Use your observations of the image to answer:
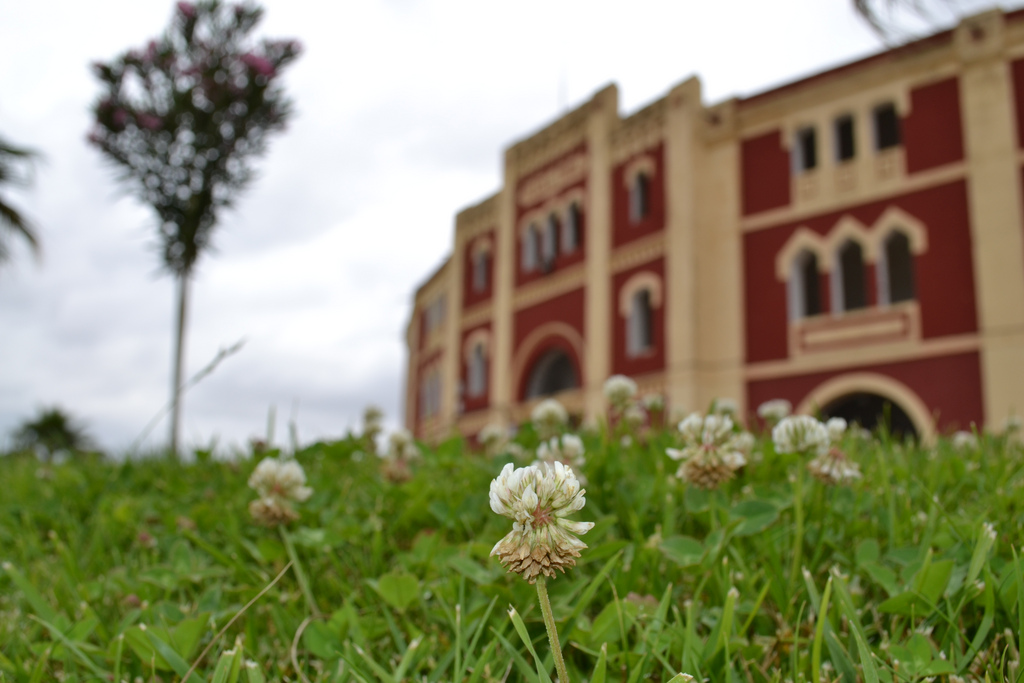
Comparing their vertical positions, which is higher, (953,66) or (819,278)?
(953,66)

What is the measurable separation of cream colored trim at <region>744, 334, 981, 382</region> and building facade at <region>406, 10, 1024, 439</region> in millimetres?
26

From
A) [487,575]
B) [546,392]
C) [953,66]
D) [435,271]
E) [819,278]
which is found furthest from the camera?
[435,271]

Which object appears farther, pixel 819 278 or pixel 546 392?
pixel 546 392

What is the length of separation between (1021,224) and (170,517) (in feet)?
43.4

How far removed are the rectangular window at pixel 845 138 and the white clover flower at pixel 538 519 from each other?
15446 millimetres

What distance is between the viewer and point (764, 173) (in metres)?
15.2

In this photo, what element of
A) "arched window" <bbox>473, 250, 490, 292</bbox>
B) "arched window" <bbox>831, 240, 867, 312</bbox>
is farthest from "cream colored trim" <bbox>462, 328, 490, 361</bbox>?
"arched window" <bbox>831, 240, 867, 312</bbox>

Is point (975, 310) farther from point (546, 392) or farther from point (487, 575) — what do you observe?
point (487, 575)

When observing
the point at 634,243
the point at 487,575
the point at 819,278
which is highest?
the point at 634,243

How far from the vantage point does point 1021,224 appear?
1201 cm

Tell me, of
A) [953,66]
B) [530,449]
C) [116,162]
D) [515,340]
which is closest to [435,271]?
[515,340]

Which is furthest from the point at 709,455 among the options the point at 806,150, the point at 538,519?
the point at 806,150

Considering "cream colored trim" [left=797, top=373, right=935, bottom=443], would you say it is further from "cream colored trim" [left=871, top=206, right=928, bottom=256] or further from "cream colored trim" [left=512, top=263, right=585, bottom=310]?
"cream colored trim" [left=512, top=263, right=585, bottom=310]

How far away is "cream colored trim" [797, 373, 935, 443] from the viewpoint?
1266 centimetres
